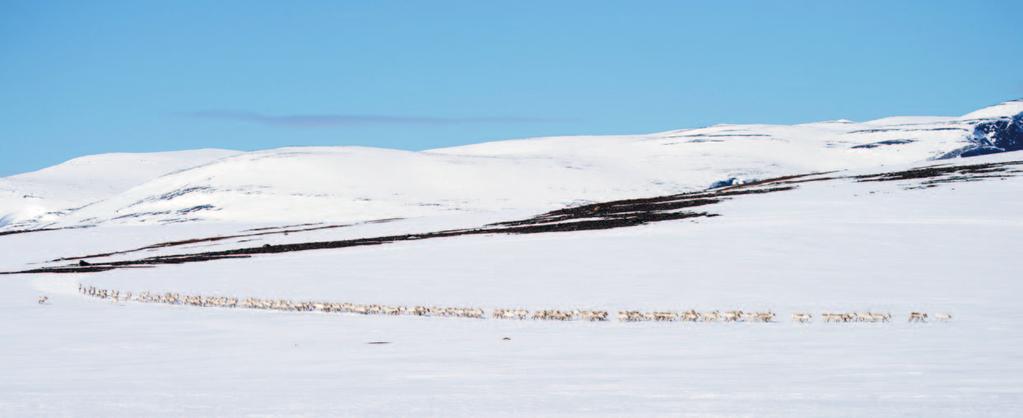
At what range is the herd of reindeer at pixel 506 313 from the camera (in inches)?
1146

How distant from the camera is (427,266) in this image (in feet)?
163

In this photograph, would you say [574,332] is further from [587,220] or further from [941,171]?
[941,171]

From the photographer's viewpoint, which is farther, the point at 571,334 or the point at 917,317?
the point at 917,317

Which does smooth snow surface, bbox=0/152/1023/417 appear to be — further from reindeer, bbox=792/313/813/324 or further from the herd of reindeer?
the herd of reindeer

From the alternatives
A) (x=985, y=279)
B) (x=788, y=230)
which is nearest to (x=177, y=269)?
(x=788, y=230)

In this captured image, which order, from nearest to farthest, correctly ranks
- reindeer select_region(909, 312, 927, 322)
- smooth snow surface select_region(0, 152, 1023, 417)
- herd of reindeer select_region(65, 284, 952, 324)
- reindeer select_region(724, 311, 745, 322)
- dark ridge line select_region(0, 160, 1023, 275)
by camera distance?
smooth snow surface select_region(0, 152, 1023, 417) → reindeer select_region(909, 312, 927, 322) → herd of reindeer select_region(65, 284, 952, 324) → reindeer select_region(724, 311, 745, 322) → dark ridge line select_region(0, 160, 1023, 275)

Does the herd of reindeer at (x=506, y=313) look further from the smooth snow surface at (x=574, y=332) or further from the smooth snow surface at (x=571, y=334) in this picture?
the smooth snow surface at (x=571, y=334)

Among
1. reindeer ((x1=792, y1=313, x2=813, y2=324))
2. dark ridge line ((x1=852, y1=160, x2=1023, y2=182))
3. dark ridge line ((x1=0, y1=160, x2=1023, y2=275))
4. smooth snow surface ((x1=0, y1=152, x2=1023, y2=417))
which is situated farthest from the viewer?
dark ridge line ((x1=852, y1=160, x2=1023, y2=182))

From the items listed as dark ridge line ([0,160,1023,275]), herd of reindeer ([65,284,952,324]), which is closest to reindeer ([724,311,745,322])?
herd of reindeer ([65,284,952,324])

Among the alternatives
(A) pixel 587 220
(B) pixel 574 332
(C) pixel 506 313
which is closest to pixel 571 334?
(B) pixel 574 332

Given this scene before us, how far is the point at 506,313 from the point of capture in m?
32.1

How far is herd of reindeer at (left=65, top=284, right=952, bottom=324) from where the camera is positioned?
29.1m

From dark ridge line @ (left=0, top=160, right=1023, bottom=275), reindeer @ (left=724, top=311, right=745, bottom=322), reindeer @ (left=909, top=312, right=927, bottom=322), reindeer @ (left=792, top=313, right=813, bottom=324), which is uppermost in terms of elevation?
dark ridge line @ (left=0, top=160, right=1023, bottom=275)

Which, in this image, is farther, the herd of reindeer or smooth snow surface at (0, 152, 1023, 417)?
the herd of reindeer
